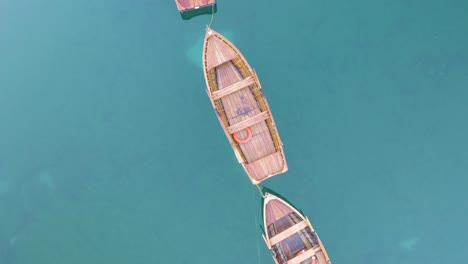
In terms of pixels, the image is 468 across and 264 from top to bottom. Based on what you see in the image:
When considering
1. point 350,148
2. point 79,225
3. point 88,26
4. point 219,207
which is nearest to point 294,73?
point 350,148

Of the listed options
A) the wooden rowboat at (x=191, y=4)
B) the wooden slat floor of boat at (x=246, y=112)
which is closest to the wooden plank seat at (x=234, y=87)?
the wooden slat floor of boat at (x=246, y=112)

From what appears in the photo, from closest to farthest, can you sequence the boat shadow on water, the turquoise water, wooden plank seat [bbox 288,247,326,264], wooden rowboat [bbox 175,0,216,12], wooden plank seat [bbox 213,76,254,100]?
wooden plank seat [bbox 288,247,326,264], wooden plank seat [bbox 213,76,254,100], the turquoise water, wooden rowboat [bbox 175,0,216,12], the boat shadow on water

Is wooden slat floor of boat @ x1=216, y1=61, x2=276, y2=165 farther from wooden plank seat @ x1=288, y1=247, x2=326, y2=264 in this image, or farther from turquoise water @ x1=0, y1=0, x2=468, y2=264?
wooden plank seat @ x1=288, y1=247, x2=326, y2=264

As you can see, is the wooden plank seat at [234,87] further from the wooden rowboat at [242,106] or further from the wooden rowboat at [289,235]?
the wooden rowboat at [289,235]

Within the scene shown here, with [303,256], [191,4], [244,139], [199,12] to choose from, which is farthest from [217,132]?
[303,256]

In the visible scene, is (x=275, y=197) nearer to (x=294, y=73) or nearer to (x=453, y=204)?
(x=294, y=73)

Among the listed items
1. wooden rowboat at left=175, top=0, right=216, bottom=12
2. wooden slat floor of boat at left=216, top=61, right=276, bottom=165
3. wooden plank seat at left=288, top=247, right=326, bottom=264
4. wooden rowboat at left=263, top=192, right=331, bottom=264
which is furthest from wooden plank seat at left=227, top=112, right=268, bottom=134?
wooden rowboat at left=175, top=0, right=216, bottom=12
